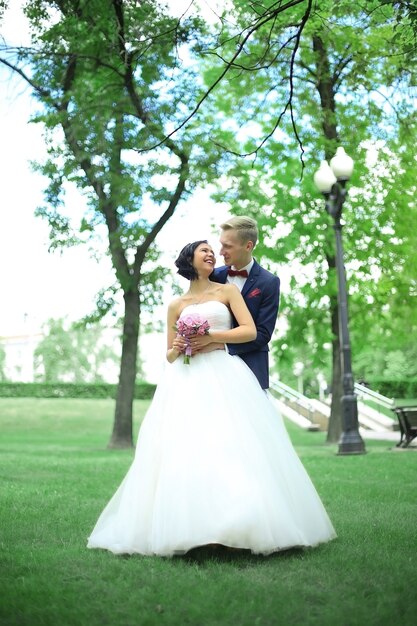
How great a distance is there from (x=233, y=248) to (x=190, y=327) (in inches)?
28.4

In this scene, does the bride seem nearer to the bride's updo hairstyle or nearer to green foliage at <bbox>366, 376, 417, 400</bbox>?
the bride's updo hairstyle

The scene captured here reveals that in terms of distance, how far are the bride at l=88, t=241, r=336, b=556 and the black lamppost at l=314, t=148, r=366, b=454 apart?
36.4 feet

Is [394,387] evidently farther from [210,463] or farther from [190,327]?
[210,463]

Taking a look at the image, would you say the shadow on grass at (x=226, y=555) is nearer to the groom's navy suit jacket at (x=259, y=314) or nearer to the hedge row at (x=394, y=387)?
the groom's navy suit jacket at (x=259, y=314)

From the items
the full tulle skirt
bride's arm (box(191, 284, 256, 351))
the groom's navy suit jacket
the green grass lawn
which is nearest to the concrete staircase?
the green grass lawn

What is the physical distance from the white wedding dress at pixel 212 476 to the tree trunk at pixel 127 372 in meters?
15.0

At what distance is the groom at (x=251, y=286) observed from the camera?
6473mm

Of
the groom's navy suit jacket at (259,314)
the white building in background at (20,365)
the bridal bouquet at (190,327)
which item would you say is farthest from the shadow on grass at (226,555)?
the white building in background at (20,365)

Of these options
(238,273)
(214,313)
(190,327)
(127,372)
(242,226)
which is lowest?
(127,372)

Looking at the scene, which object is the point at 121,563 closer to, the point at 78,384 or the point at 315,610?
the point at 315,610

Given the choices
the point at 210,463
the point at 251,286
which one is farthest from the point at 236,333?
the point at 210,463

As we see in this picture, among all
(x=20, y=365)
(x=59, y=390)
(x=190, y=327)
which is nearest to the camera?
(x=190, y=327)

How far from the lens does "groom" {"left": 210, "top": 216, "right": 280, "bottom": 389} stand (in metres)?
6.47

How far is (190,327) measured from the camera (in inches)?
247
